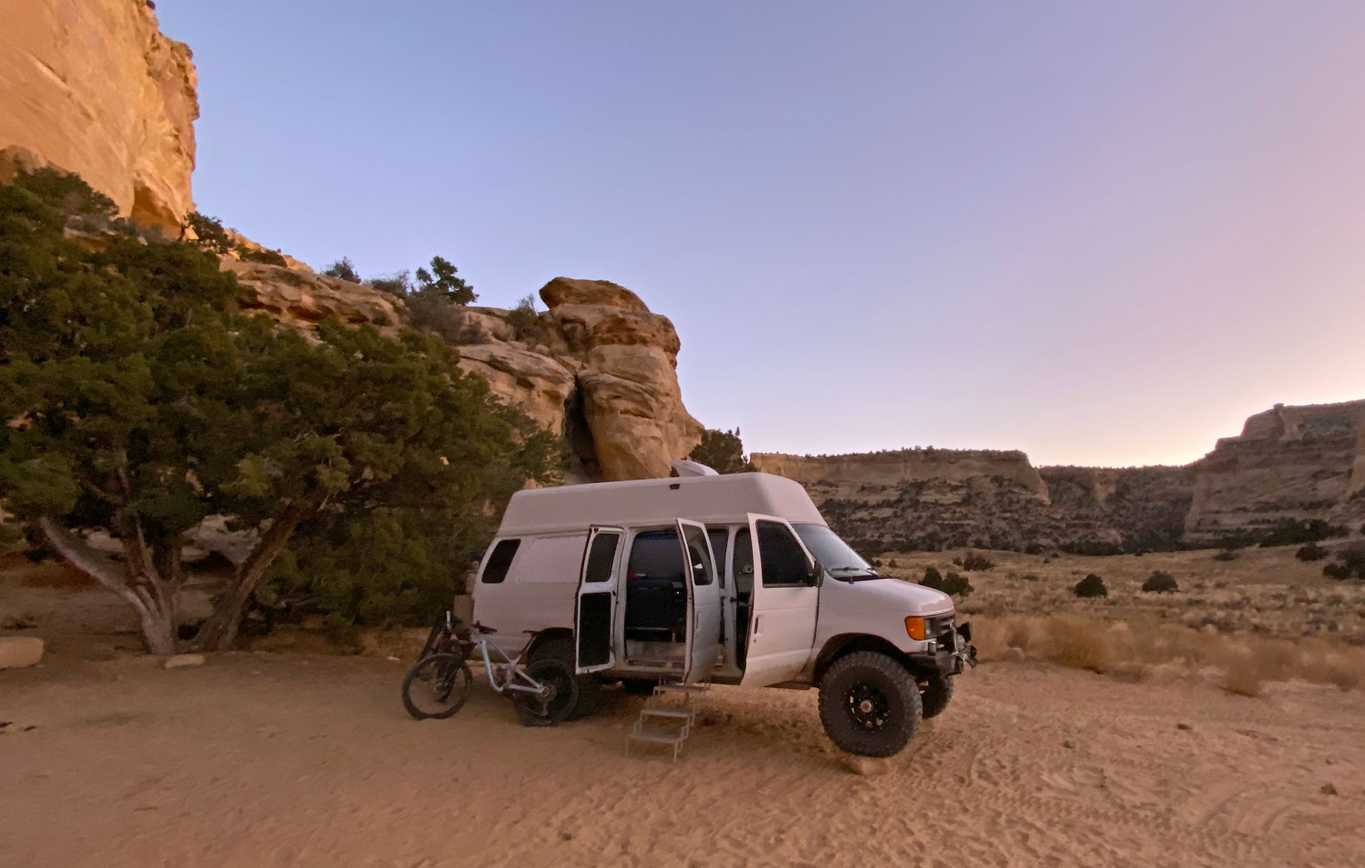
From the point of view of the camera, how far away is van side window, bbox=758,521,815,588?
304 inches

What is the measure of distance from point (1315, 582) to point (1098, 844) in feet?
113

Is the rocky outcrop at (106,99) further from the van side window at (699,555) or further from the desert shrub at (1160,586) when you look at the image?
the desert shrub at (1160,586)

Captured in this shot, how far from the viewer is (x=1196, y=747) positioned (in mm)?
7816

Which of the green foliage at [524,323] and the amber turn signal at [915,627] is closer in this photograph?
the amber turn signal at [915,627]

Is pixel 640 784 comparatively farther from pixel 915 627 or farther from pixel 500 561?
pixel 500 561

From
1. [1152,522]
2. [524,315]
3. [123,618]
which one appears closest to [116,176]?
[524,315]

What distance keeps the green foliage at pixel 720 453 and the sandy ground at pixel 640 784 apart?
1036 inches

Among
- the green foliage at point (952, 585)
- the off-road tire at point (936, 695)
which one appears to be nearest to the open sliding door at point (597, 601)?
the off-road tire at point (936, 695)

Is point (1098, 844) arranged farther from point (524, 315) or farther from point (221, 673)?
point (524, 315)

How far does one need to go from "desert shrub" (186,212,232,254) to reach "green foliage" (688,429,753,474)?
89.0 feet

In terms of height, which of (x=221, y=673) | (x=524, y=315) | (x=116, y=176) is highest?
(x=116, y=176)

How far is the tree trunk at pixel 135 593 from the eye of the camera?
37.5 feet

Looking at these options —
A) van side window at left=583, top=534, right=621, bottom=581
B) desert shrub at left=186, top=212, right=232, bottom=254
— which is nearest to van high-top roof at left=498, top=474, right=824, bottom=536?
van side window at left=583, top=534, right=621, bottom=581

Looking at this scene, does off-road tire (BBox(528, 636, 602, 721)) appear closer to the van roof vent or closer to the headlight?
the van roof vent
